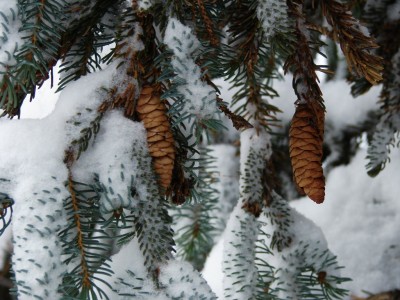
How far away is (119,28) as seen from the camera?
2.20 feet

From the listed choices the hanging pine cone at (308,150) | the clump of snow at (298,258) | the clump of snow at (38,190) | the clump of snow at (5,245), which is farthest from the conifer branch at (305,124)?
the clump of snow at (5,245)

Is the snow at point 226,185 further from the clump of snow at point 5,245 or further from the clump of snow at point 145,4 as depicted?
the clump of snow at point 145,4

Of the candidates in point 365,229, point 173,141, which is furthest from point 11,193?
point 365,229

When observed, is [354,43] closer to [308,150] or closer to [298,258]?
[308,150]

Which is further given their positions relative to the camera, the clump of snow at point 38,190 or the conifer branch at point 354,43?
the conifer branch at point 354,43

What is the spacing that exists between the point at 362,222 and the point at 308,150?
0.83m

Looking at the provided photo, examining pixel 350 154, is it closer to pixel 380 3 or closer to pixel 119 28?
pixel 380 3

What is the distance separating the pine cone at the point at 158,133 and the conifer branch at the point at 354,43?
0.86 ft

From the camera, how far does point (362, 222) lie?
1393 mm

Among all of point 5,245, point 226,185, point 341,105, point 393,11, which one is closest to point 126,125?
point 393,11

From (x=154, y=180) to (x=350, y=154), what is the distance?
106 cm

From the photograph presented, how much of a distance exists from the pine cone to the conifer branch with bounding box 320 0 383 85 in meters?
0.26

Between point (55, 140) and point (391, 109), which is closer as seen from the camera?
point (55, 140)

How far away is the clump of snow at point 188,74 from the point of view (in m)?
0.58
